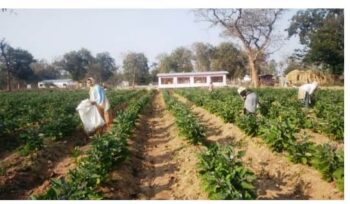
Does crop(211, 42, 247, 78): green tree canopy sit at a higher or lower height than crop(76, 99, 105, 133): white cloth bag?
higher

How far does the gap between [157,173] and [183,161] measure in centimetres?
70

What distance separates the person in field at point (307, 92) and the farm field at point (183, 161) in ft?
2.69

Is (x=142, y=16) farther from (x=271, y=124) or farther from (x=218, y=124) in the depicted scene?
(x=218, y=124)

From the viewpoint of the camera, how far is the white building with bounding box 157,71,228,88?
1105 centimetres

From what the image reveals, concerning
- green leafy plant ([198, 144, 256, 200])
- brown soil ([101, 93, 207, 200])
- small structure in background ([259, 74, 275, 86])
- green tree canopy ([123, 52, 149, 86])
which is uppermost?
green tree canopy ([123, 52, 149, 86])

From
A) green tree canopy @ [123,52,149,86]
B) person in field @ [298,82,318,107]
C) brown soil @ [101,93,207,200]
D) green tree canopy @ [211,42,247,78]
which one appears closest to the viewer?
brown soil @ [101,93,207,200]

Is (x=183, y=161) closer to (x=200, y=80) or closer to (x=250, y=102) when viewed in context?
(x=250, y=102)

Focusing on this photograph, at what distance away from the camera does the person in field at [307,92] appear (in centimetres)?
1177

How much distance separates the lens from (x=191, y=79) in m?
11.7

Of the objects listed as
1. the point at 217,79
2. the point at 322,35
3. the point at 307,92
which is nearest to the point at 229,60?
the point at 217,79

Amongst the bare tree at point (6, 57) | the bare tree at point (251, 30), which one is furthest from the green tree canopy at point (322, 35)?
the bare tree at point (6, 57)

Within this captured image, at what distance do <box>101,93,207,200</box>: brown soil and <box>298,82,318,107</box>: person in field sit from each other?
451cm

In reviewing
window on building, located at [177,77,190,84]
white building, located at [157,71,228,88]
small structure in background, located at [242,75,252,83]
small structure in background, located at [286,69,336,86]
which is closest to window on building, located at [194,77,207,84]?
white building, located at [157,71,228,88]

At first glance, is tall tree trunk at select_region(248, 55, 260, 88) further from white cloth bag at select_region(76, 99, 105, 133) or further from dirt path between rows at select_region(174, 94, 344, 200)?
white cloth bag at select_region(76, 99, 105, 133)
